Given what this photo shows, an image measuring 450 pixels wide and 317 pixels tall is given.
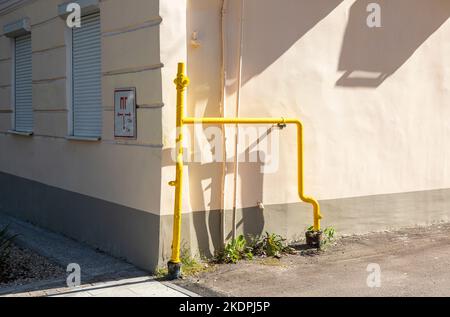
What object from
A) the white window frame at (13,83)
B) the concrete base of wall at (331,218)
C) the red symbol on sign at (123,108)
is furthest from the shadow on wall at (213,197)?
the white window frame at (13,83)

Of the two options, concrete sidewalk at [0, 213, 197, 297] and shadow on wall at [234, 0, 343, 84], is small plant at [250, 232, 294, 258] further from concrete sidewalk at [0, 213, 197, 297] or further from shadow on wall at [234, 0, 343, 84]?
shadow on wall at [234, 0, 343, 84]

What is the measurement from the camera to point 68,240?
27.0 ft

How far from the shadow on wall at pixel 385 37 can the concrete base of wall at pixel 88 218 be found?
3.07 metres

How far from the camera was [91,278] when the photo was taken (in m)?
6.44

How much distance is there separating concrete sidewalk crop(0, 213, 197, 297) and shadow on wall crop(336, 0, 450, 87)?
3.43 metres

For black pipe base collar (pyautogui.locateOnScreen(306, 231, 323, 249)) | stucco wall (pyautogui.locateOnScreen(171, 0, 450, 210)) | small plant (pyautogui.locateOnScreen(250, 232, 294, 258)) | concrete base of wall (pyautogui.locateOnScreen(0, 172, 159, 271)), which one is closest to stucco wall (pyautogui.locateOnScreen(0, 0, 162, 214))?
concrete base of wall (pyautogui.locateOnScreen(0, 172, 159, 271))

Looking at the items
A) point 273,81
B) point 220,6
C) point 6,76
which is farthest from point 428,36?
point 6,76

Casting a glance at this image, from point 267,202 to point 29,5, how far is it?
5.13 m

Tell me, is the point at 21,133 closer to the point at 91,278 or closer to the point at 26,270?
the point at 26,270

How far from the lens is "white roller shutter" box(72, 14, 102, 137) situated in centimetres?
774

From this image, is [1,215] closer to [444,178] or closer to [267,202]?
[267,202]

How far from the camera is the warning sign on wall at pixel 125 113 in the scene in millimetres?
6823

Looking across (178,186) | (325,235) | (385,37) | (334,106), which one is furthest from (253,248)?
(385,37)

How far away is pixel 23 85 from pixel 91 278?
4.81m
